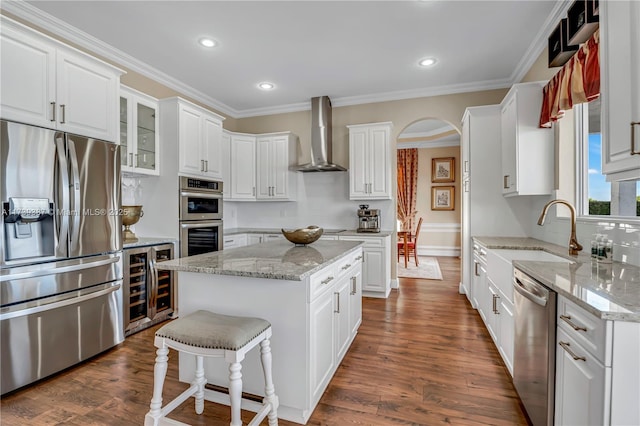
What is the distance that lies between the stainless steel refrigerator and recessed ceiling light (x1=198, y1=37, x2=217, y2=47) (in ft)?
4.62

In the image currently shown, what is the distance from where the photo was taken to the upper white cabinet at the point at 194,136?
143 inches

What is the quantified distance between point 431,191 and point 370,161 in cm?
407

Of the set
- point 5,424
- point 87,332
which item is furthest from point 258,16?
point 5,424

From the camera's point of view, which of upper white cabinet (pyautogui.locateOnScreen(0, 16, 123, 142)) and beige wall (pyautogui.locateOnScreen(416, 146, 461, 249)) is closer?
upper white cabinet (pyautogui.locateOnScreen(0, 16, 123, 142))

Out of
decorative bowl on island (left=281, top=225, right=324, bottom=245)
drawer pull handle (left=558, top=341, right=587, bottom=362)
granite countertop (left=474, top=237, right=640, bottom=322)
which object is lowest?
drawer pull handle (left=558, top=341, right=587, bottom=362)

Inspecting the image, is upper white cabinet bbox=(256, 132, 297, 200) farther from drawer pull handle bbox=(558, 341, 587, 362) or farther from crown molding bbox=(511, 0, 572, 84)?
drawer pull handle bbox=(558, 341, 587, 362)

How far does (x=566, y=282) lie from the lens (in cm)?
144

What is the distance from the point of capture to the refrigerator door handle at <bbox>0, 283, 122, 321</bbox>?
6.75 feet

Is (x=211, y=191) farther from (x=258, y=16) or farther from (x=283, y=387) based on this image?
(x=283, y=387)

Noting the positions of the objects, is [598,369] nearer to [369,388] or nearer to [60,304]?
[369,388]

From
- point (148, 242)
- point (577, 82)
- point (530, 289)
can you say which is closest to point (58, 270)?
point (148, 242)

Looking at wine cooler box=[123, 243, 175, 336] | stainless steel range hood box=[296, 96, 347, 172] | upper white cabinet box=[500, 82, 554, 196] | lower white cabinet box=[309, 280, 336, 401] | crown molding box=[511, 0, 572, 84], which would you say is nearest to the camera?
lower white cabinet box=[309, 280, 336, 401]

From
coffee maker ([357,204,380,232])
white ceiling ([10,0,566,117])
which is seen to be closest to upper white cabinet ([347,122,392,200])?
coffee maker ([357,204,380,232])

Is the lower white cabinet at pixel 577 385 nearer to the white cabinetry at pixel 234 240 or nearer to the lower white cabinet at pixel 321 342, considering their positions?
the lower white cabinet at pixel 321 342
